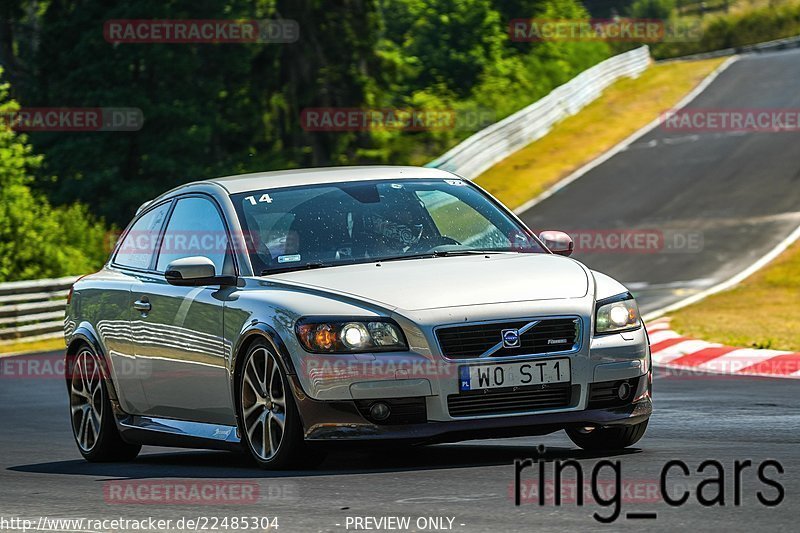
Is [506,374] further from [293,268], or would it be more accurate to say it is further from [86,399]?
[86,399]

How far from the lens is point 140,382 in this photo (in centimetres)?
955

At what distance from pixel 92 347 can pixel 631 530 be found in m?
5.12

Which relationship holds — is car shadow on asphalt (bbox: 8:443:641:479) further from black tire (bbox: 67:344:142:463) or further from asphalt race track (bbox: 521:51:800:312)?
asphalt race track (bbox: 521:51:800:312)

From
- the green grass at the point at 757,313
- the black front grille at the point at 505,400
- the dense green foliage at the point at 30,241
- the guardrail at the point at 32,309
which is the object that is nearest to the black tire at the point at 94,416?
the black front grille at the point at 505,400

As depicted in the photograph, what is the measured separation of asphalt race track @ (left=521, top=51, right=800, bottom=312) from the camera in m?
25.6

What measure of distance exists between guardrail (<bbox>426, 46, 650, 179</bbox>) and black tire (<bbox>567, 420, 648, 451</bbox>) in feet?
83.4

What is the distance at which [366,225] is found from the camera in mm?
8875

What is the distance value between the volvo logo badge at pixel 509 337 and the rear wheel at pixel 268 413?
3.49 feet

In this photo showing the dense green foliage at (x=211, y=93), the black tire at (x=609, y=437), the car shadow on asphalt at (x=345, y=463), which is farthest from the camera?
the dense green foliage at (x=211, y=93)

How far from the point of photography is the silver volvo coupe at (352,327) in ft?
25.3

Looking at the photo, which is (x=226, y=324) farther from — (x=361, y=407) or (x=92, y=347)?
(x=92, y=347)

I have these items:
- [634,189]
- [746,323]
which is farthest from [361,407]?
[634,189]

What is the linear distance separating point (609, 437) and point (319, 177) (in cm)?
227

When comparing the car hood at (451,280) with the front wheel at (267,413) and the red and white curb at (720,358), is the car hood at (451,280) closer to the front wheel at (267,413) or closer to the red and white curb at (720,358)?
the front wheel at (267,413)
